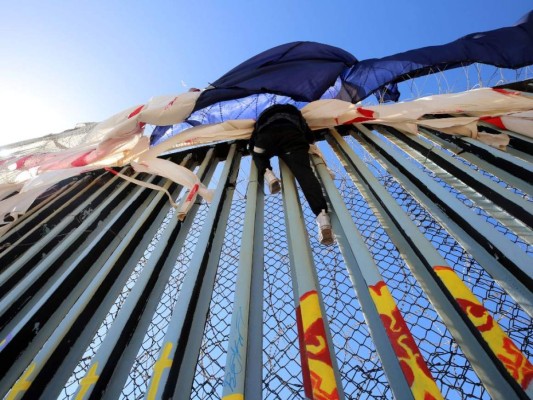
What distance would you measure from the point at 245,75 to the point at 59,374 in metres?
2.62

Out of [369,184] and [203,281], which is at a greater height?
[369,184]

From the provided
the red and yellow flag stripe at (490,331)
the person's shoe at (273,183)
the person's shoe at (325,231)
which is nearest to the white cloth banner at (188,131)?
the person's shoe at (273,183)

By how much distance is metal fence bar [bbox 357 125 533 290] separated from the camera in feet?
4.47

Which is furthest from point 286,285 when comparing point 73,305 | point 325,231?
point 73,305

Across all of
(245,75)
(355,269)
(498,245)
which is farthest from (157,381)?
(245,75)

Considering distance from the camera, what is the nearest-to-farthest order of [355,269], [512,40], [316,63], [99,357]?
1. [99,357]
2. [355,269]
3. [512,40]
4. [316,63]

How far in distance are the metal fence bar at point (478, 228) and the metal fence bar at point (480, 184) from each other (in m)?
0.19

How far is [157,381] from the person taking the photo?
1.20m

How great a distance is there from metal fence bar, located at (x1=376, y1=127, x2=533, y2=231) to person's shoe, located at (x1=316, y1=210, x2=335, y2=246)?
2.83ft

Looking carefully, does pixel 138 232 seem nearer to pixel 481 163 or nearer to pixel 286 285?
pixel 286 285

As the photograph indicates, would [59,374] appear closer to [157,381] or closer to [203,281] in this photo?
[157,381]

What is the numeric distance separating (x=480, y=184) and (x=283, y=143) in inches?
51.6

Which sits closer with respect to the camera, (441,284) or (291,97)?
(441,284)

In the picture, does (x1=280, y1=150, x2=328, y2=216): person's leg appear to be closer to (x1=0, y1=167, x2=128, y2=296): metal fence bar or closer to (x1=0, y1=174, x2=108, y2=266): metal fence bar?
(x1=0, y1=167, x2=128, y2=296): metal fence bar
